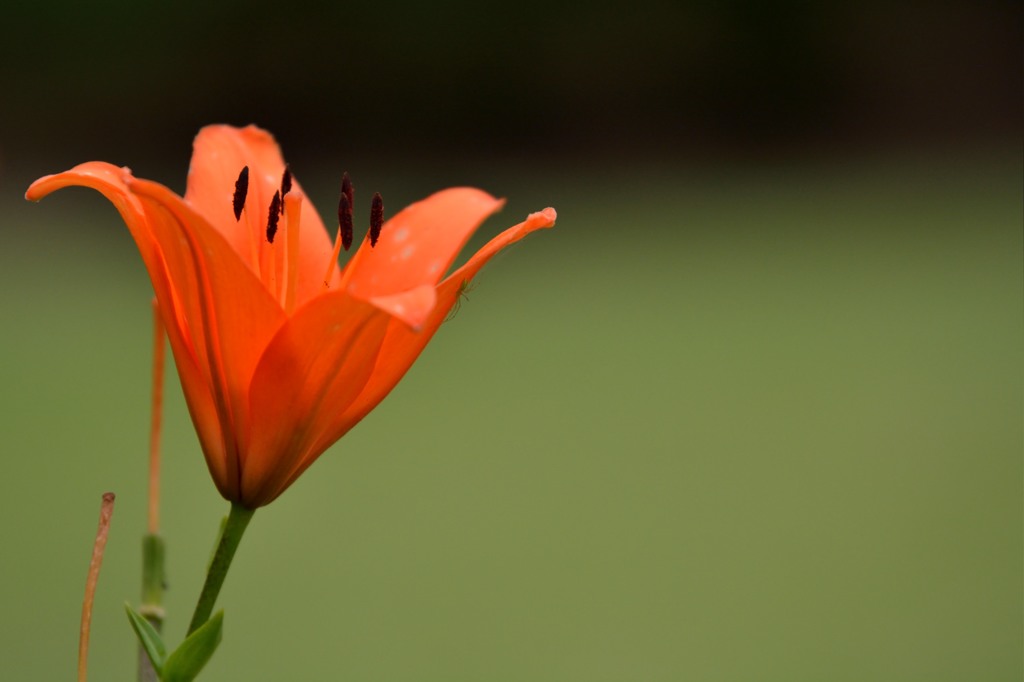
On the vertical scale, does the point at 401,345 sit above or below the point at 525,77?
below

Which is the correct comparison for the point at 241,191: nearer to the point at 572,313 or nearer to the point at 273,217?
the point at 273,217

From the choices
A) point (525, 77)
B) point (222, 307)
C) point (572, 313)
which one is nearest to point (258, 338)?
point (222, 307)

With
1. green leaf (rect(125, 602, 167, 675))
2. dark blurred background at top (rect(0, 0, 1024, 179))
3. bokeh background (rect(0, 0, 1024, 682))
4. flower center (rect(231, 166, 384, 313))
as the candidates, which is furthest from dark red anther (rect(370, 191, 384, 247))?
dark blurred background at top (rect(0, 0, 1024, 179))

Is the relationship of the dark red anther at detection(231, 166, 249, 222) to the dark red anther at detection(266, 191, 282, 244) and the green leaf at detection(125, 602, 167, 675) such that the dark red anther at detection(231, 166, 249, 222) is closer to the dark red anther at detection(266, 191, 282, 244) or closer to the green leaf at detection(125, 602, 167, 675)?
the dark red anther at detection(266, 191, 282, 244)

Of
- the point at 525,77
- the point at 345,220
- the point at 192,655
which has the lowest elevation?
the point at 192,655

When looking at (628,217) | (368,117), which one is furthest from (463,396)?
(368,117)

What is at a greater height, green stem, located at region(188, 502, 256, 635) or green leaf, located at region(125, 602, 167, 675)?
green stem, located at region(188, 502, 256, 635)

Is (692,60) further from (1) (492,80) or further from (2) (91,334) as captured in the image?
(2) (91,334)

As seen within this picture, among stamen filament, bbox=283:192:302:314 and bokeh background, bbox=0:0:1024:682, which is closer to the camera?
stamen filament, bbox=283:192:302:314
